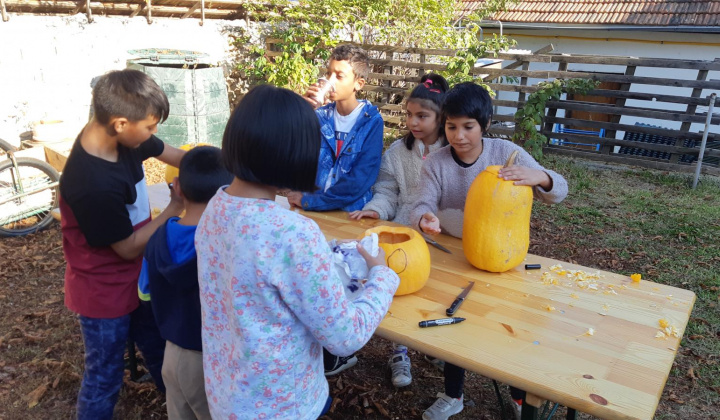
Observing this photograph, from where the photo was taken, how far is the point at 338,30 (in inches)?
354

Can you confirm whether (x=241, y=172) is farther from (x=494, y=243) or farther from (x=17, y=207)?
(x=17, y=207)

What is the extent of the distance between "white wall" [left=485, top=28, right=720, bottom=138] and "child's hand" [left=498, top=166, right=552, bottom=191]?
9.39 meters

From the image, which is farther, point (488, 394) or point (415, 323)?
point (488, 394)

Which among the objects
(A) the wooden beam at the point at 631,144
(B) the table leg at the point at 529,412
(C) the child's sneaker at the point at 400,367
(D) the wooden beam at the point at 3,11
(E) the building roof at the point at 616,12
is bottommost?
(C) the child's sneaker at the point at 400,367

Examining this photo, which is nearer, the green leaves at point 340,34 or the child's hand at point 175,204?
the child's hand at point 175,204

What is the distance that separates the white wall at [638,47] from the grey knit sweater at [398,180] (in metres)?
8.72

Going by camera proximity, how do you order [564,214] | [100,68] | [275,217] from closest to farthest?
[275,217] < [564,214] < [100,68]

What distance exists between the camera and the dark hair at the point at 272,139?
1.22 m

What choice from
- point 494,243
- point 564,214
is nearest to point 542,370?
point 494,243

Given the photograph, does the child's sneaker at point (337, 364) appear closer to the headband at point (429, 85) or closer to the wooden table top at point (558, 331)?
the wooden table top at point (558, 331)

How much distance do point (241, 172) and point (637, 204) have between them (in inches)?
251

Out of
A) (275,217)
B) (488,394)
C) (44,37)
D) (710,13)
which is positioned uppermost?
(710,13)

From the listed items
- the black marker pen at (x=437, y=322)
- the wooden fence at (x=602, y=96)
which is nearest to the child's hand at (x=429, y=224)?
the black marker pen at (x=437, y=322)

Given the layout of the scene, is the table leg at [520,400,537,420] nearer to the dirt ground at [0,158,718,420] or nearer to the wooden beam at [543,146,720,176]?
the dirt ground at [0,158,718,420]
